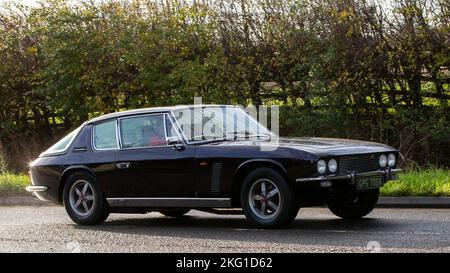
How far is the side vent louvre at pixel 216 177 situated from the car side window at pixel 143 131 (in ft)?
2.92

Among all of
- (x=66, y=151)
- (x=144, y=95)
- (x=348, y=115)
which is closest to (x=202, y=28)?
(x=144, y=95)

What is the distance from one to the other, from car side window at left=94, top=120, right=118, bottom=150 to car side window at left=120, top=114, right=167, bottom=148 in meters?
0.14

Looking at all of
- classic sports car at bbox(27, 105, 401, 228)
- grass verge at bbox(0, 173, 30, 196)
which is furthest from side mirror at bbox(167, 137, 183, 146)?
grass verge at bbox(0, 173, 30, 196)

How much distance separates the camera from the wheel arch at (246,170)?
32.1 ft

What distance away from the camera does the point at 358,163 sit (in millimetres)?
9898

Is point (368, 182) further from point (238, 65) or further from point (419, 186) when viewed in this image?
point (238, 65)

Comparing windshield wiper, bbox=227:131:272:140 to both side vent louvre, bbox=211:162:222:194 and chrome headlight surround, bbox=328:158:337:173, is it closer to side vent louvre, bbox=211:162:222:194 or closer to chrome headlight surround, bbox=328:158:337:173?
side vent louvre, bbox=211:162:222:194

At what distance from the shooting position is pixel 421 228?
9.94m

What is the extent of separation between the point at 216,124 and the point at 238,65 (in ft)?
25.2

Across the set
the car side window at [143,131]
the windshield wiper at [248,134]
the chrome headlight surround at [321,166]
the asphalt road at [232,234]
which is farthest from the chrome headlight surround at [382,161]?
the car side window at [143,131]

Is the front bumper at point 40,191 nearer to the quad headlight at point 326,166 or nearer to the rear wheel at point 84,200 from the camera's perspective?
the rear wheel at point 84,200

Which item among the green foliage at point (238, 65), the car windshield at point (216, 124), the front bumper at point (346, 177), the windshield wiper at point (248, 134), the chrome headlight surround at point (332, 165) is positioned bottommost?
the front bumper at point (346, 177)

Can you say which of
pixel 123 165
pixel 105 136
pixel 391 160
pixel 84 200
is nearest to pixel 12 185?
pixel 84 200
